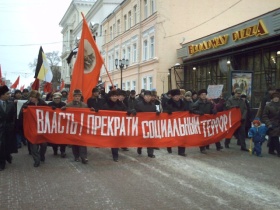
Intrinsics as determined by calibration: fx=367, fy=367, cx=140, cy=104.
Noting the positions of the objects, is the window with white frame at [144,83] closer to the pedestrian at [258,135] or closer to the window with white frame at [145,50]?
the window with white frame at [145,50]

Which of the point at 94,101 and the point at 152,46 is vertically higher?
the point at 152,46

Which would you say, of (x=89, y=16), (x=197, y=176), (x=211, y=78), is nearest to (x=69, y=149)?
(x=197, y=176)

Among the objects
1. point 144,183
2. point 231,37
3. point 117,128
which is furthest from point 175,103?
point 231,37

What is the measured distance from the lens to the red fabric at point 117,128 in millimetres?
8750

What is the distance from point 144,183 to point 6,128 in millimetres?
3479

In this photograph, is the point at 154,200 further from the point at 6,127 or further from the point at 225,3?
the point at 225,3

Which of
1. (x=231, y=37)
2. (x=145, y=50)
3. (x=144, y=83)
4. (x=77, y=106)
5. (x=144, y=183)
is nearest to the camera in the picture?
(x=144, y=183)

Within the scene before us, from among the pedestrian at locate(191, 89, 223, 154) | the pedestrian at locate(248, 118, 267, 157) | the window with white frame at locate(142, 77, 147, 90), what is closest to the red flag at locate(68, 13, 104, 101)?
the pedestrian at locate(191, 89, 223, 154)

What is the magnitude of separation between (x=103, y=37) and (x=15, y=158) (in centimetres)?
4001

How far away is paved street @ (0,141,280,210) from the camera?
5.65 metres

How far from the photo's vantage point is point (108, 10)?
48906mm

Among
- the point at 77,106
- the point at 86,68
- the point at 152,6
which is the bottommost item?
the point at 77,106

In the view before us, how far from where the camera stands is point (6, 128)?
8.20m

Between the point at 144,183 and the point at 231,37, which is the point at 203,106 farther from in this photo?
the point at 231,37
